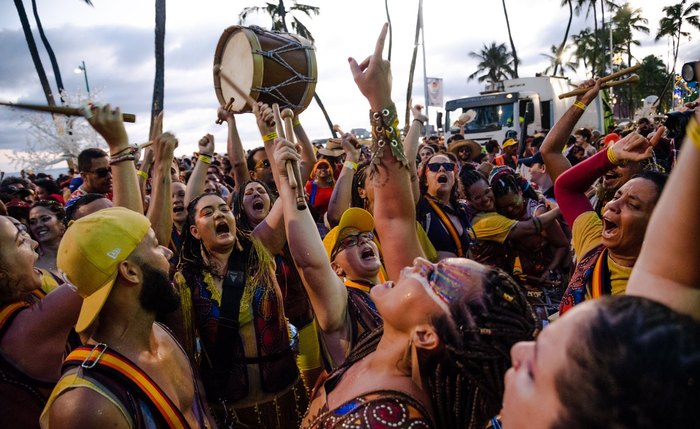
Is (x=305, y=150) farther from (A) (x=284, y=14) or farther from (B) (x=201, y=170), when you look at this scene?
(A) (x=284, y=14)

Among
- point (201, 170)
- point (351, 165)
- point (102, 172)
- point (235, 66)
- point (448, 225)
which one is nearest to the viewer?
point (235, 66)

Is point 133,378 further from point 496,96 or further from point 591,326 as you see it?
point 496,96

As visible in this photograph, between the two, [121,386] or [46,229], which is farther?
[46,229]

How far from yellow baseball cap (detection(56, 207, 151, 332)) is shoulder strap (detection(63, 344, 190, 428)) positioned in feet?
0.34

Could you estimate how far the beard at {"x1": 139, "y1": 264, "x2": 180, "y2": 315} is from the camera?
6.89ft

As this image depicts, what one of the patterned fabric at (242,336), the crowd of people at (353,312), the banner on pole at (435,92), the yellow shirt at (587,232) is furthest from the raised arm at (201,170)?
the banner on pole at (435,92)

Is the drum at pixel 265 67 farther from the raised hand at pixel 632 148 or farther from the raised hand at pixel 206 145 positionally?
the raised hand at pixel 632 148

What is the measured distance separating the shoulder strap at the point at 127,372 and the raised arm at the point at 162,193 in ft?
3.90

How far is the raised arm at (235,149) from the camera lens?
3.96m

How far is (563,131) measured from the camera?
3.53 m

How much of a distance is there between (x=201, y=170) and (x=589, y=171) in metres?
3.15

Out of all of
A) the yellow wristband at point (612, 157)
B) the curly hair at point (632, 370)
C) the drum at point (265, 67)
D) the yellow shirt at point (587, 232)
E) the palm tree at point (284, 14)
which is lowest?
the yellow shirt at point (587, 232)

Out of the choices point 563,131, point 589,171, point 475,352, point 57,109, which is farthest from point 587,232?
point 57,109

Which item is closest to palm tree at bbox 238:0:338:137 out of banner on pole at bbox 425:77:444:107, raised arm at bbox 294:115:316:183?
banner on pole at bbox 425:77:444:107
